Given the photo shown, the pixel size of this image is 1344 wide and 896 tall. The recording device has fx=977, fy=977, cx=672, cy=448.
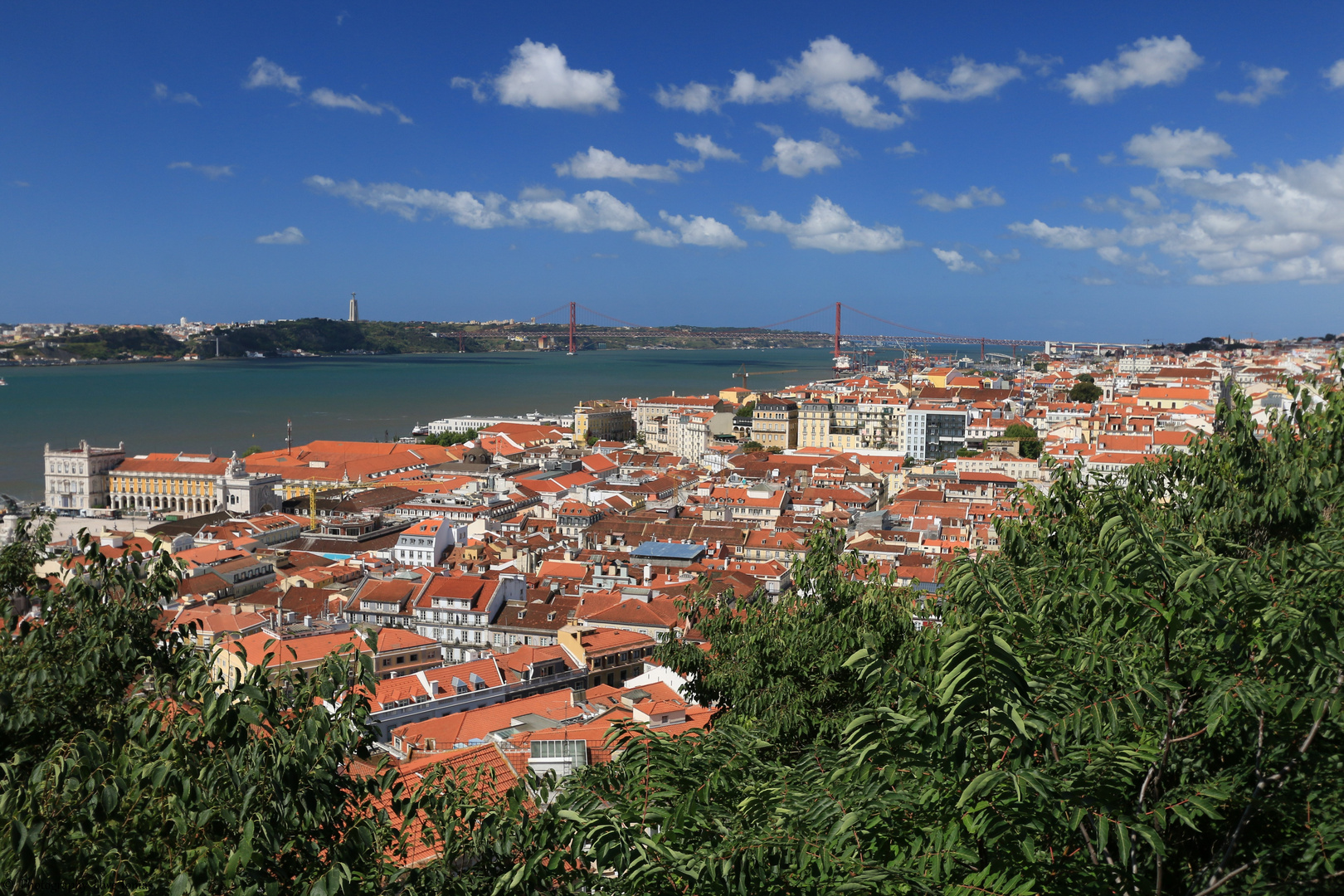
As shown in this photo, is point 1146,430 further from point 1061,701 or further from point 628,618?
point 1061,701

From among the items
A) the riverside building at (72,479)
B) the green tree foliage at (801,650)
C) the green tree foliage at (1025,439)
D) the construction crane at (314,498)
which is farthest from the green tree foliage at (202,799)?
the green tree foliage at (1025,439)

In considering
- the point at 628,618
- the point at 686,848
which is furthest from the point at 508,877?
the point at 628,618

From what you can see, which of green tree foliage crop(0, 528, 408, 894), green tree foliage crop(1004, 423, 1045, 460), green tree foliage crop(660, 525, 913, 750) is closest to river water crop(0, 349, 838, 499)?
green tree foliage crop(1004, 423, 1045, 460)

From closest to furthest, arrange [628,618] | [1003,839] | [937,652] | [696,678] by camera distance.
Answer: [1003,839] < [937,652] < [696,678] < [628,618]

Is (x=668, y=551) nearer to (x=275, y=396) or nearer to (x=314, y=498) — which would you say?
(x=314, y=498)

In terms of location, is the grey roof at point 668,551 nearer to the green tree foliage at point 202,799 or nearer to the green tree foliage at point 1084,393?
the green tree foliage at point 202,799

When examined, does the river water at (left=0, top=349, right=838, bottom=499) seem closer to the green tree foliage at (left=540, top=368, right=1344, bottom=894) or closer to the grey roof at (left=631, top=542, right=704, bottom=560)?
the grey roof at (left=631, top=542, right=704, bottom=560)

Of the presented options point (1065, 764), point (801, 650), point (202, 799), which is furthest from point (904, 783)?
point (801, 650)
